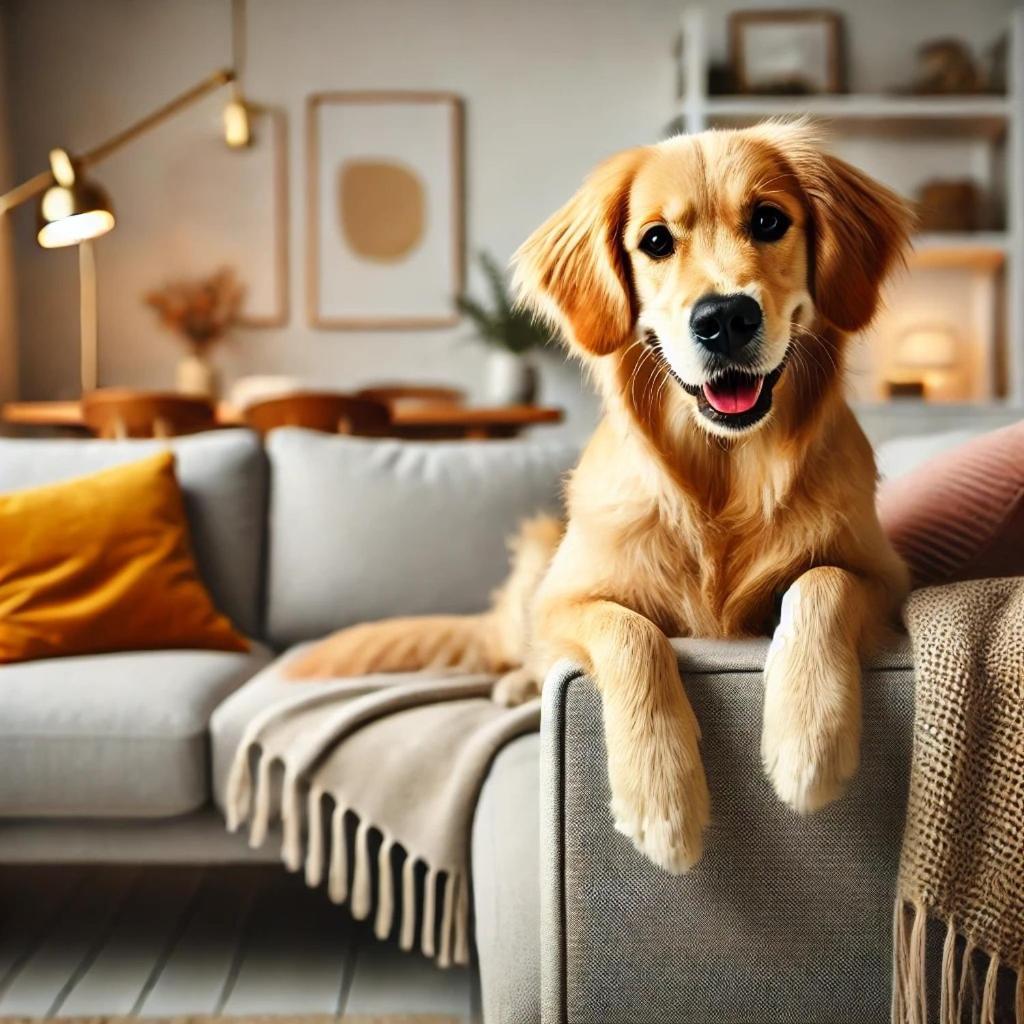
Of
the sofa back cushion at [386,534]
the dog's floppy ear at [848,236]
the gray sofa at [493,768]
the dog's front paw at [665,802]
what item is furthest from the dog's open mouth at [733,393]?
the sofa back cushion at [386,534]

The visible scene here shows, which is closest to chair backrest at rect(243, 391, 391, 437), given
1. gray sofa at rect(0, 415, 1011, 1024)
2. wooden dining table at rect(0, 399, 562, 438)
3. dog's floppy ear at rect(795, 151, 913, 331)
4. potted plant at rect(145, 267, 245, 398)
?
wooden dining table at rect(0, 399, 562, 438)

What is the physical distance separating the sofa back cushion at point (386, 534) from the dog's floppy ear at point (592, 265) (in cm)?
93

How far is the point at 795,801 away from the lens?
0.90 m

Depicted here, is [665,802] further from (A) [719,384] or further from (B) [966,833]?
(A) [719,384]

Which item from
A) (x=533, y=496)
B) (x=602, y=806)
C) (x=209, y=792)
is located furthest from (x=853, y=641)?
(x=533, y=496)

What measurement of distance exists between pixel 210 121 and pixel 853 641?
454cm

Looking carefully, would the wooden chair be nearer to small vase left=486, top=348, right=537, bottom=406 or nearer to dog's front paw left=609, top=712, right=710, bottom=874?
small vase left=486, top=348, right=537, bottom=406

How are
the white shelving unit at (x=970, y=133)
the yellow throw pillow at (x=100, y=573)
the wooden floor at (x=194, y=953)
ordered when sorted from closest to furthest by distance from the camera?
the wooden floor at (x=194, y=953), the yellow throw pillow at (x=100, y=573), the white shelving unit at (x=970, y=133)

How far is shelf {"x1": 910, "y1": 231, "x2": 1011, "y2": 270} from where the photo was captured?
4.32 metres

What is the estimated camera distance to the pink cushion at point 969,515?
1217 millimetres

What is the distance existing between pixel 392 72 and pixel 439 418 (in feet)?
6.90

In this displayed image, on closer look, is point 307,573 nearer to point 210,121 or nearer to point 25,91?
point 210,121

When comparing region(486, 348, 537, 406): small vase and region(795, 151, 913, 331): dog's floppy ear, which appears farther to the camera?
region(486, 348, 537, 406): small vase

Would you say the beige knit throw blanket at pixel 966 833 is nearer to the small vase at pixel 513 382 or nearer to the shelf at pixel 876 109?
the small vase at pixel 513 382
